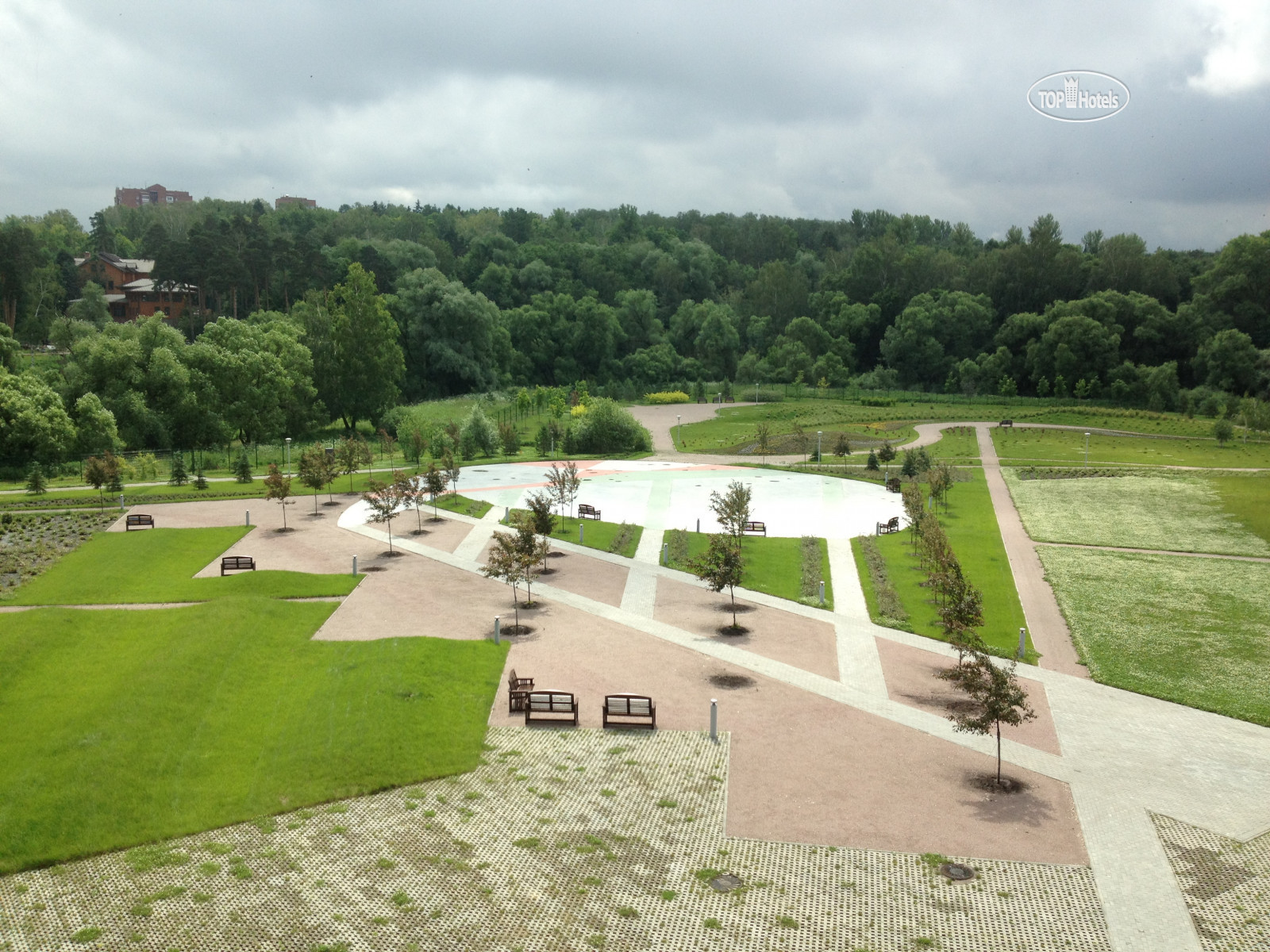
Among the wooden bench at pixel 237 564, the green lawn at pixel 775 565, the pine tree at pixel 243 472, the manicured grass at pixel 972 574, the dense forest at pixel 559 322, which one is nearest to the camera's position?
the manicured grass at pixel 972 574

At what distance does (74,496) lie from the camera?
4769cm

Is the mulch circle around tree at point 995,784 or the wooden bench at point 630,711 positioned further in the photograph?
the wooden bench at point 630,711

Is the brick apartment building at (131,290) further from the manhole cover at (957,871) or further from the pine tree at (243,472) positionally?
the manhole cover at (957,871)

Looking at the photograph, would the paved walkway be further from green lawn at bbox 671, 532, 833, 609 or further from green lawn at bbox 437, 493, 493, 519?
green lawn at bbox 437, 493, 493, 519

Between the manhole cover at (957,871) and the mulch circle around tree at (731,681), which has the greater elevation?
the mulch circle around tree at (731,681)

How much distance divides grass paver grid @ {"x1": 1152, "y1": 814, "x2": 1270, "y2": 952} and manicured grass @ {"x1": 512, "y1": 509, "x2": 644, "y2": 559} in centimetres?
2319

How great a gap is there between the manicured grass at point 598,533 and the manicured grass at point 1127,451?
3653 centimetres

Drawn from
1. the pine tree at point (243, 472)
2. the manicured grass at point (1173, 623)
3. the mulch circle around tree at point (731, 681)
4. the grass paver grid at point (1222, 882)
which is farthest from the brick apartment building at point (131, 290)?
the grass paver grid at point (1222, 882)

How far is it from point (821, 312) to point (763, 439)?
66.3 metres

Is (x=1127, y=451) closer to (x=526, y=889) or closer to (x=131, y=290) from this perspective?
(x=526, y=889)

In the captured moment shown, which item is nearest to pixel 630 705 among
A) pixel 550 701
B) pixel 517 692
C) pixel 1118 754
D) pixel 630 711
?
pixel 630 711

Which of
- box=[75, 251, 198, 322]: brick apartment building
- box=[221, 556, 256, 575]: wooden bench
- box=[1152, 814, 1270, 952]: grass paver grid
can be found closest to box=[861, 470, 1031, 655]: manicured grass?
box=[1152, 814, 1270, 952]: grass paver grid

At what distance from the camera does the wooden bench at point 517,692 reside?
22500 millimetres

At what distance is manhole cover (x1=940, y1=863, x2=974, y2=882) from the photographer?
51.8ft
